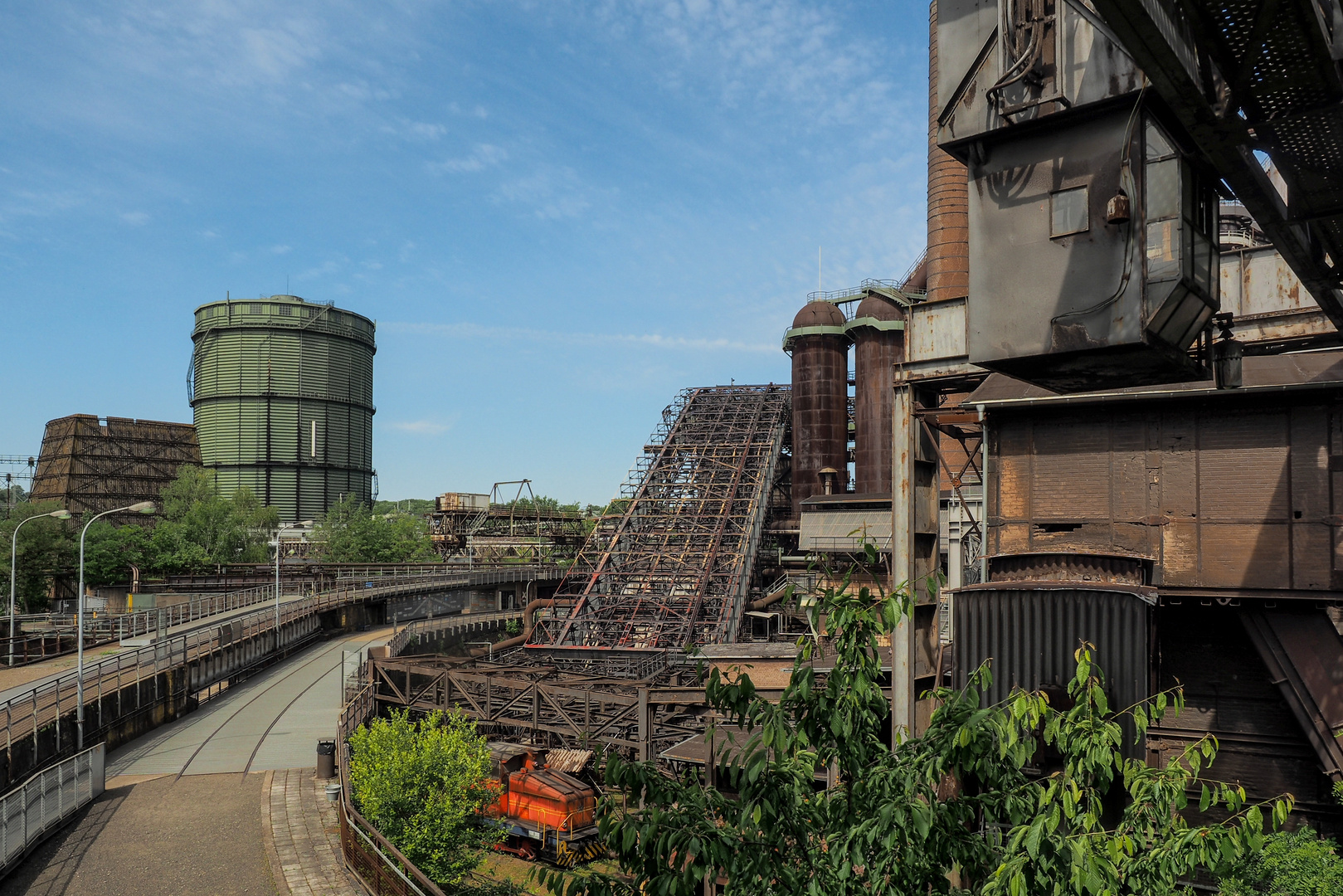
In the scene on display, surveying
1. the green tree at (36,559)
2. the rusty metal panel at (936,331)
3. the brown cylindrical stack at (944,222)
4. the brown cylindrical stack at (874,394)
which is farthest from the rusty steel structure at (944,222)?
the green tree at (36,559)

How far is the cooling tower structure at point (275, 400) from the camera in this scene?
324ft

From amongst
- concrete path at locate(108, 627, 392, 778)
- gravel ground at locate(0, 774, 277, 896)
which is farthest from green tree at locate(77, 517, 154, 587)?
gravel ground at locate(0, 774, 277, 896)

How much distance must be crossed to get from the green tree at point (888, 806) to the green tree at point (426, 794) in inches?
636

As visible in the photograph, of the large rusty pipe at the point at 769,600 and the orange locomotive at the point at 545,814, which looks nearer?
the orange locomotive at the point at 545,814

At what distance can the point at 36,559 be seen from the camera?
5084 cm

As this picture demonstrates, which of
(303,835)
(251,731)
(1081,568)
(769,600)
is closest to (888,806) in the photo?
(1081,568)

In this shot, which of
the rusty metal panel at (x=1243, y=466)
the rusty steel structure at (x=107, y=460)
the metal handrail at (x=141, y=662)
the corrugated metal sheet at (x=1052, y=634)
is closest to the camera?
the corrugated metal sheet at (x=1052, y=634)

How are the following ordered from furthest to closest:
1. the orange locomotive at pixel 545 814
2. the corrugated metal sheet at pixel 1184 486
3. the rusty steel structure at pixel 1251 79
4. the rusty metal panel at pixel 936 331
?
the orange locomotive at pixel 545 814 < the rusty metal panel at pixel 936 331 < the corrugated metal sheet at pixel 1184 486 < the rusty steel structure at pixel 1251 79

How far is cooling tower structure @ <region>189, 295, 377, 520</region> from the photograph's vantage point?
98.8 meters

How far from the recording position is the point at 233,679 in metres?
42.0

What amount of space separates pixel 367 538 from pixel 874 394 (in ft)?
177

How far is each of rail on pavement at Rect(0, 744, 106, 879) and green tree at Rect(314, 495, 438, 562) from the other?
62535 mm

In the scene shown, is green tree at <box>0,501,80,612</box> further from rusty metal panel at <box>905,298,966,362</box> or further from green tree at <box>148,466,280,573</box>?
rusty metal panel at <box>905,298,966,362</box>

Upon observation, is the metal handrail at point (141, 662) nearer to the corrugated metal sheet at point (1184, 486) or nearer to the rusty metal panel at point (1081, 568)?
the rusty metal panel at point (1081, 568)
